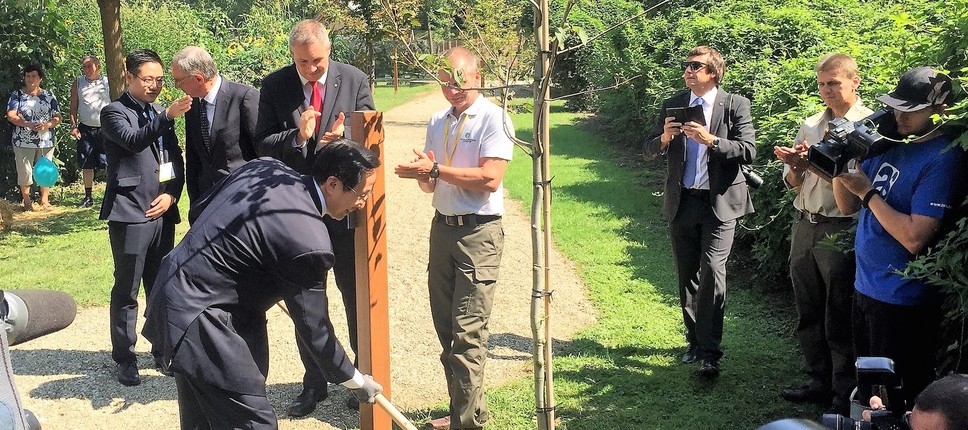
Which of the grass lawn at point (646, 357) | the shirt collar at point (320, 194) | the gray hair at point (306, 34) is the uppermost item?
the gray hair at point (306, 34)

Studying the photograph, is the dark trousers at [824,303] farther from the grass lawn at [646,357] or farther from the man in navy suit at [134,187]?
the man in navy suit at [134,187]

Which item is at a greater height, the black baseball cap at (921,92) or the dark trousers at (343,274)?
the black baseball cap at (921,92)

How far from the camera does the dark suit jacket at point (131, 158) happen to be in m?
5.32

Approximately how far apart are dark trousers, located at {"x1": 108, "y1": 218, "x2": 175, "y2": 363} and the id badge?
0.93 feet

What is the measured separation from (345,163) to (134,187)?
2743 millimetres

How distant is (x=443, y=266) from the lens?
4.54 m

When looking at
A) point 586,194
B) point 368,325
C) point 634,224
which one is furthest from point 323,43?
point 586,194

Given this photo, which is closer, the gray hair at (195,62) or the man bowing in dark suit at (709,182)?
the gray hair at (195,62)

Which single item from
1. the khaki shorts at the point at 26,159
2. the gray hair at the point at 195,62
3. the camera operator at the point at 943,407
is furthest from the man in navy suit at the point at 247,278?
the khaki shorts at the point at 26,159

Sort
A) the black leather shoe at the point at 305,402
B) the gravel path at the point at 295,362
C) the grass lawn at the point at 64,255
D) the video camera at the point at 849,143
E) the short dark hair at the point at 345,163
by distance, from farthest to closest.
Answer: the grass lawn at the point at 64,255 → the gravel path at the point at 295,362 → the black leather shoe at the point at 305,402 → the video camera at the point at 849,143 → the short dark hair at the point at 345,163

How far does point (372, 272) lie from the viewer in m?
3.92

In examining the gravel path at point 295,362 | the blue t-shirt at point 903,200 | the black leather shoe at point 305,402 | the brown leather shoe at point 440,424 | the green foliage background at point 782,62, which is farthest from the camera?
the gravel path at point 295,362

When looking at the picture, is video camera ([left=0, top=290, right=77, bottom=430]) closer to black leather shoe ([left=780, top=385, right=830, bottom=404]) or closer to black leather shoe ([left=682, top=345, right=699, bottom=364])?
black leather shoe ([left=780, top=385, right=830, bottom=404])

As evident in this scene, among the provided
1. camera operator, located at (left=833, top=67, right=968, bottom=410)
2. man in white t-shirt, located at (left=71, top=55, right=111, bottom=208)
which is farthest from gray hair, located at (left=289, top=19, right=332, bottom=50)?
man in white t-shirt, located at (left=71, top=55, right=111, bottom=208)
